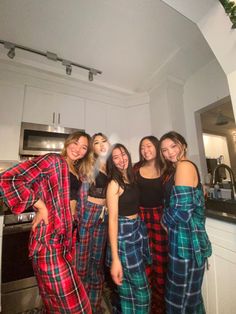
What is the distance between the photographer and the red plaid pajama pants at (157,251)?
3.78 feet

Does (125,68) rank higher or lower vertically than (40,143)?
higher

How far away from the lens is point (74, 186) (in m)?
1.16

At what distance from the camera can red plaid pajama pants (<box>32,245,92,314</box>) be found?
73 cm

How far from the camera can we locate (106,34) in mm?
1503

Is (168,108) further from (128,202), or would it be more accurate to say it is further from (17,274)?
(17,274)

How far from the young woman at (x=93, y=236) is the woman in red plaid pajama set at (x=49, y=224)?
334mm

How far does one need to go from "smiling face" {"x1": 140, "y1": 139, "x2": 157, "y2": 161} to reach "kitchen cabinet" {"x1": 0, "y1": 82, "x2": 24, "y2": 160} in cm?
153

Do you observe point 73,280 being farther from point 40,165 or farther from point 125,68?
point 125,68

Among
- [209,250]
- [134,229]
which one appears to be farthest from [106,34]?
[209,250]

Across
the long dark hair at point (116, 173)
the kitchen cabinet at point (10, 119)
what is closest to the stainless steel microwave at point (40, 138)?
the kitchen cabinet at point (10, 119)

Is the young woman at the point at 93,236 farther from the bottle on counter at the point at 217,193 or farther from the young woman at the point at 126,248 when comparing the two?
the bottle on counter at the point at 217,193

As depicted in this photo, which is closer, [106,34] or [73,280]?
[73,280]

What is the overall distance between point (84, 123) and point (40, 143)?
68cm

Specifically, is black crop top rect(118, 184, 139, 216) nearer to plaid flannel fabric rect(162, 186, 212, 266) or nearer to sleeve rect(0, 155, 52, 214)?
plaid flannel fabric rect(162, 186, 212, 266)
